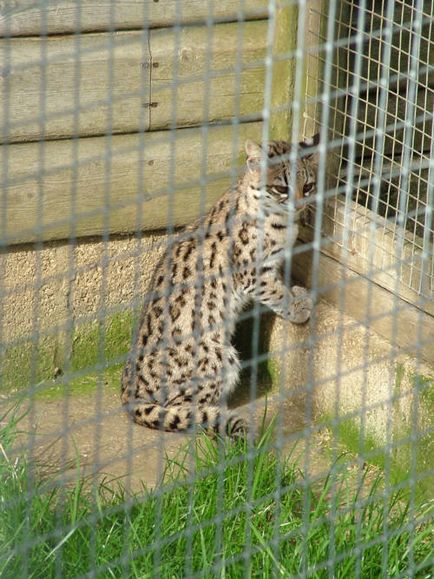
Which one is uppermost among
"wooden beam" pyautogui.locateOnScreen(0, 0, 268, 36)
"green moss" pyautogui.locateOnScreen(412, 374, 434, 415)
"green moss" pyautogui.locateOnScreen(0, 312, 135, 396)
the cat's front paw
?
"wooden beam" pyautogui.locateOnScreen(0, 0, 268, 36)

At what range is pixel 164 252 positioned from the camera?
491 centimetres

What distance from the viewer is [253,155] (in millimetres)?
4613

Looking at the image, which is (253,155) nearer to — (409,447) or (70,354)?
(70,354)

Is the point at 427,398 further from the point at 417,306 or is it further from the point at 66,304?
the point at 66,304

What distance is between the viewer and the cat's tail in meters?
4.48

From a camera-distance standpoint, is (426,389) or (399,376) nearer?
(426,389)

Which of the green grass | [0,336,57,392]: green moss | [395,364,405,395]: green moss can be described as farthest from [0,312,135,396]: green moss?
[395,364,405,395]: green moss

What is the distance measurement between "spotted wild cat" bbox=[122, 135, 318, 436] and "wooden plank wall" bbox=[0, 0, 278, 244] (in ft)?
0.66

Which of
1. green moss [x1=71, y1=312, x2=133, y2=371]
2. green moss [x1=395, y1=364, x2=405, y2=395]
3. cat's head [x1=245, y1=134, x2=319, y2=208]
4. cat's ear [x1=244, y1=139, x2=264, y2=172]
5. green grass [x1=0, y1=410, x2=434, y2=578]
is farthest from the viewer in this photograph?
green moss [x1=71, y1=312, x2=133, y2=371]

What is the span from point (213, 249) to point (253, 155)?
40 centimetres

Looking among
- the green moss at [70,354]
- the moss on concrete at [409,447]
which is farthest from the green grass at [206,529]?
the green moss at [70,354]

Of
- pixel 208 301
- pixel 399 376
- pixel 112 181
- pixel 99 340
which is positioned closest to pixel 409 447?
pixel 399 376

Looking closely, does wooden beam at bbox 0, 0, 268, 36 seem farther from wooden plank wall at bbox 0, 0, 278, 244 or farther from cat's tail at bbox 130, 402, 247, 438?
cat's tail at bbox 130, 402, 247, 438

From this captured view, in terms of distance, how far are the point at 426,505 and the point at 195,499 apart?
768 mm
